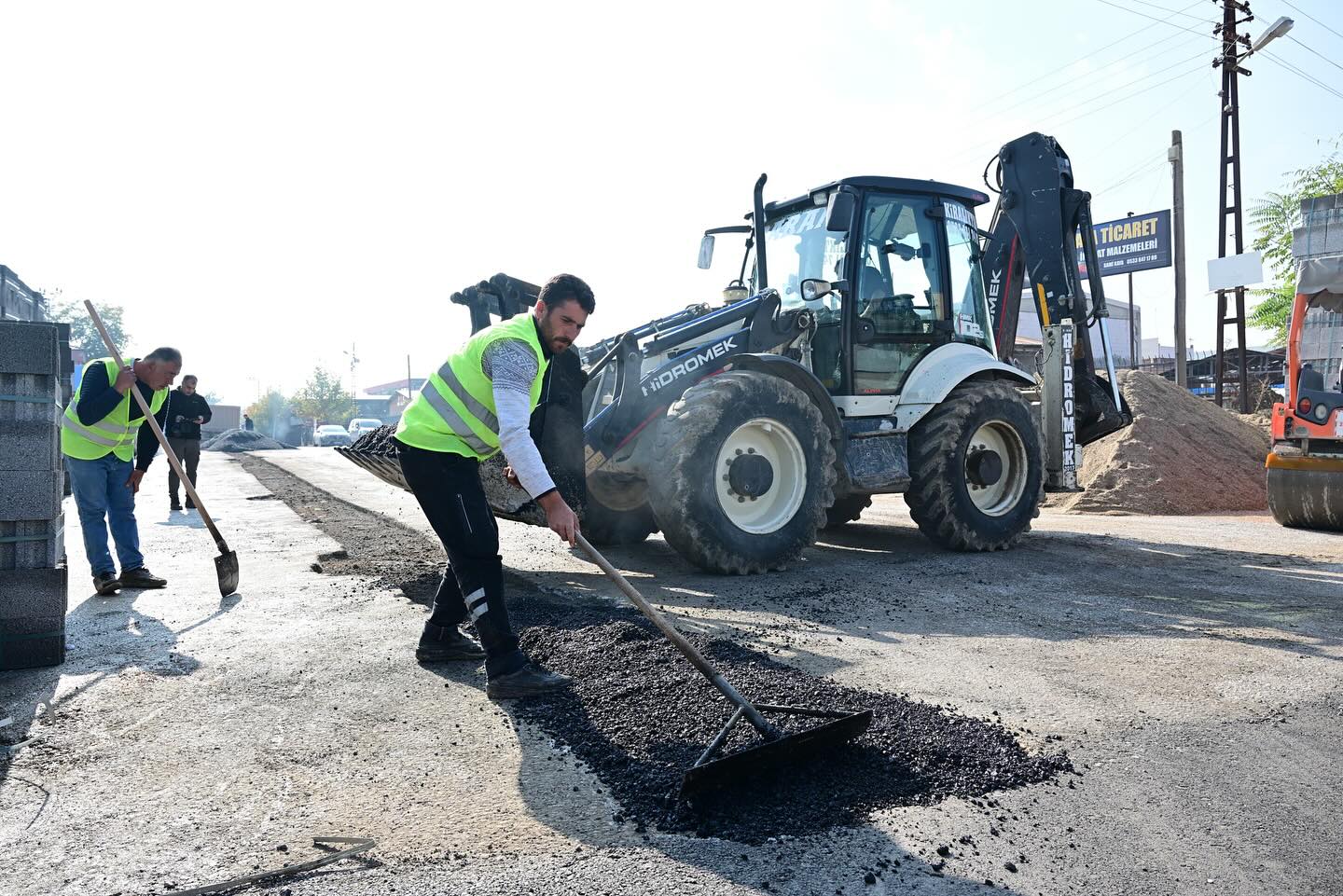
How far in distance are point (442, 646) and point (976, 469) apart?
16.7 feet

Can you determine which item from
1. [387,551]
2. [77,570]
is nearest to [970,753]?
[387,551]

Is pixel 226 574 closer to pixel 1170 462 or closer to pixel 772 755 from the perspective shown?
pixel 772 755

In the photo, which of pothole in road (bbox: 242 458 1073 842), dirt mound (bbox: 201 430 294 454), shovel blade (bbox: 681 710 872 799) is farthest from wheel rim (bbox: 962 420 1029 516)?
dirt mound (bbox: 201 430 294 454)

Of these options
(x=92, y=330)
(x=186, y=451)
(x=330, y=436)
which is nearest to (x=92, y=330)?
(x=92, y=330)

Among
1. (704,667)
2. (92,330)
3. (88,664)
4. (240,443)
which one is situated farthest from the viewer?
(92,330)

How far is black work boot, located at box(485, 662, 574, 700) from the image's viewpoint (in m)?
3.88

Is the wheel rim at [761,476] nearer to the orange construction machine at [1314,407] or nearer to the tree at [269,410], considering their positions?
the orange construction machine at [1314,407]

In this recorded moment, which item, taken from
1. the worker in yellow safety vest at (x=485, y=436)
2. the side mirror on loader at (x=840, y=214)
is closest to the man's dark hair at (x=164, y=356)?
the worker in yellow safety vest at (x=485, y=436)

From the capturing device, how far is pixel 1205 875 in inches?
96.2

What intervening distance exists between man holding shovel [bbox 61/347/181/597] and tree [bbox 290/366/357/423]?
3075 inches

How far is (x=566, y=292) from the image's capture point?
388 centimetres

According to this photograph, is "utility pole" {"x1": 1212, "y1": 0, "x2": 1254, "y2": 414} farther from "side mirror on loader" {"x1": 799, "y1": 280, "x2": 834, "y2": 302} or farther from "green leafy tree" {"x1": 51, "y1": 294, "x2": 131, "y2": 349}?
"green leafy tree" {"x1": 51, "y1": 294, "x2": 131, "y2": 349}

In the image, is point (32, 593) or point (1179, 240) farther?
point (1179, 240)

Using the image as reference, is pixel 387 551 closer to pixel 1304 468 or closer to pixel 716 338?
pixel 716 338
